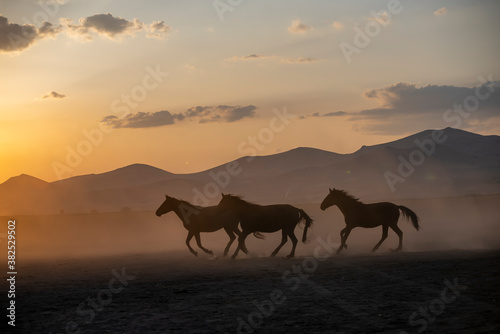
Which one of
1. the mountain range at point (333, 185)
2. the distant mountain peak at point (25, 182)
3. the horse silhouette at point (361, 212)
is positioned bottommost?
the horse silhouette at point (361, 212)

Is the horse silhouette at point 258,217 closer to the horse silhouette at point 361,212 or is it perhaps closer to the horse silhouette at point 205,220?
the horse silhouette at point 205,220

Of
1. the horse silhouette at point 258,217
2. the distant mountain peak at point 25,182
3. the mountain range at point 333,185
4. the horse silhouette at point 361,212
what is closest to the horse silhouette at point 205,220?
the horse silhouette at point 258,217

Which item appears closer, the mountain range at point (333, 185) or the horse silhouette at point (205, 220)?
the horse silhouette at point (205, 220)

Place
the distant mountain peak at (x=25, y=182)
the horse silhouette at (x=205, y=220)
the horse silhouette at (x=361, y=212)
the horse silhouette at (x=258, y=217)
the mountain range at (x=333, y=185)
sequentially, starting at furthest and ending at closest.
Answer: the distant mountain peak at (x=25, y=182) → the mountain range at (x=333, y=185) → the horse silhouette at (x=205, y=220) → the horse silhouette at (x=361, y=212) → the horse silhouette at (x=258, y=217)

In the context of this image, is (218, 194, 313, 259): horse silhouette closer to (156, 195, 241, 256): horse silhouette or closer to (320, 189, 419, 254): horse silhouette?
(156, 195, 241, 256): horse silhouette

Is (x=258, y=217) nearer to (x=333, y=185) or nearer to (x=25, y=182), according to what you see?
(x=333, y=185)

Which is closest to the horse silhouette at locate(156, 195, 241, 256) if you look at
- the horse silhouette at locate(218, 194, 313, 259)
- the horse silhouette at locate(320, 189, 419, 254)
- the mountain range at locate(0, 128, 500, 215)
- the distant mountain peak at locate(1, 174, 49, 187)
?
the horse silhouette at locate(218, 194, 313, 259)

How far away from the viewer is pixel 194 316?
9844mm

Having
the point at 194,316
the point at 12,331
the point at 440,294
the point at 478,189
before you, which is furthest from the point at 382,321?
the point at 478,189

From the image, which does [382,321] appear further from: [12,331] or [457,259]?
[457,259]

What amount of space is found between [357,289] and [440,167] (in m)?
142

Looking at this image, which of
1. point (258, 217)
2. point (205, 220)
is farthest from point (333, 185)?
point (258, 217)

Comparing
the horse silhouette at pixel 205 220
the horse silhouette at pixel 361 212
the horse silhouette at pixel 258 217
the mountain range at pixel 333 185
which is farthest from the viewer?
the mountain range at pixel 333 185

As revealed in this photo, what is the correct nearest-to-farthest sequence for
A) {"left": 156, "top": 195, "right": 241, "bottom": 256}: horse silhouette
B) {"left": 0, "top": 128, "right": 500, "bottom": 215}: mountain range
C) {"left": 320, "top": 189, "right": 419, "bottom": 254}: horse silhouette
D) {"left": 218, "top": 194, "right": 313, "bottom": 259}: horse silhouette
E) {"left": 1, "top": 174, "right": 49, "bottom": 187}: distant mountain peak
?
{"left": 218, "top": 194, "right": 313, "bottom": 259}: horse silhouette < {"left": 320, "top": 189, "right": 419, "bottom": 254}: horse silhouette < {"left": 156, "top": 195, "right": 241, "bottom": 256}: horse silhouette < {"left": 0, "top": 128, "right": 500, "bottom": 215}: mountain range < {"left": 1, "top": 174, "right": 49, "bottom": 187}: distant mountain peak
